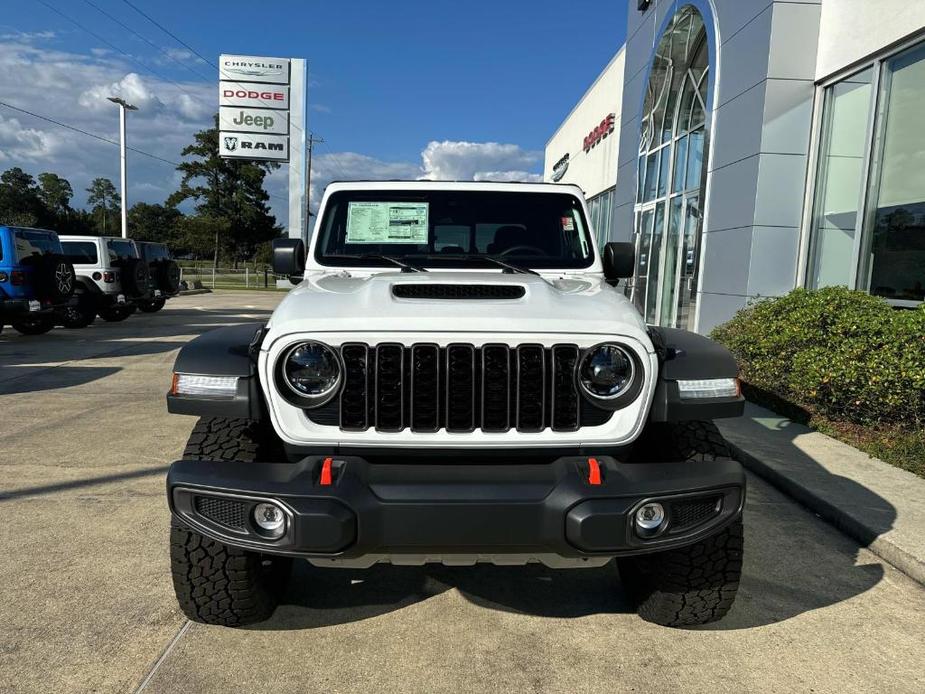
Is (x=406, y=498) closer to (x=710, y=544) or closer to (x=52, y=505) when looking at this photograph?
(x=710, y=544)

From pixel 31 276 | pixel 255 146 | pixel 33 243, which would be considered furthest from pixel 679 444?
pixel 255 146

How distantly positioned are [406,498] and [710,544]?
123 centimetres

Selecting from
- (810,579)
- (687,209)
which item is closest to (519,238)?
(810,579)

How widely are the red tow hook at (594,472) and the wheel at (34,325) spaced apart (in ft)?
44.1

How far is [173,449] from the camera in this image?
5500 millimetres

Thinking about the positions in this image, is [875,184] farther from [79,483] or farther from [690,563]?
[79,483]

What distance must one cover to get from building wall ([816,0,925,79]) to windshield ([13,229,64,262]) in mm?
12327

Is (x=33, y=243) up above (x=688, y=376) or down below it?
above

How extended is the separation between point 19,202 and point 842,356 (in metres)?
83.7

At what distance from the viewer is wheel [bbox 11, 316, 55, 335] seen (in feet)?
42.9

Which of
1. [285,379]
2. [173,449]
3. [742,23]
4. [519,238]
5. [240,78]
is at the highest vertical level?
[240,78]

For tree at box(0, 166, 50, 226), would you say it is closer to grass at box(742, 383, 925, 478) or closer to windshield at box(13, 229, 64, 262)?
windshield at box(13, 229, 64, 262)

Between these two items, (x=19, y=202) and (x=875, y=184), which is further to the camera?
(x=19, y=202)

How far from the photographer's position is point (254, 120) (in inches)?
872
